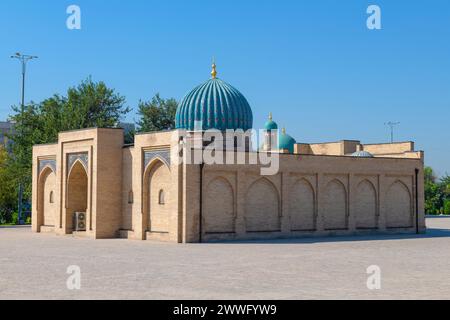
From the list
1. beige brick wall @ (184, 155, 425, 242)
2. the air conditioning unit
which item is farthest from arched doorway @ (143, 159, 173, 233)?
the air conditioning unit

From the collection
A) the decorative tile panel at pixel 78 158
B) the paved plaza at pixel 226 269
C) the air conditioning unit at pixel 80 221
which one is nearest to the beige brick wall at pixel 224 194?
the decorative tile panel at pixel 78 158

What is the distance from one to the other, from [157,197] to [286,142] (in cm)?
1607

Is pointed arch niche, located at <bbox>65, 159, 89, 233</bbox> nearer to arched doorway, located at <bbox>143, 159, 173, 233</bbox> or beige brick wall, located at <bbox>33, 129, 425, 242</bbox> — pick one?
beige brick wall, located at <bbox>33, 129, 425, 242</bbox>

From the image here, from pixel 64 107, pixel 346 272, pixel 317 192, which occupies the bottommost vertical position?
pixel 346 272

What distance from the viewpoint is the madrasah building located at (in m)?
26.7

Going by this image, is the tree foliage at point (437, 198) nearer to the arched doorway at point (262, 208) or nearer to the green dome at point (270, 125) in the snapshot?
the green dome at point (270, 125)

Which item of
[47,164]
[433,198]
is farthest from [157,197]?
[433,198]

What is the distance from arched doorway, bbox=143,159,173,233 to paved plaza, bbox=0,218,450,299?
64.9 inches

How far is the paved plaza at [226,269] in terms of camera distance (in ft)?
41.8

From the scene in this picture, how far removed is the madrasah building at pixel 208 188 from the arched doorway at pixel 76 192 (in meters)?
0.05
